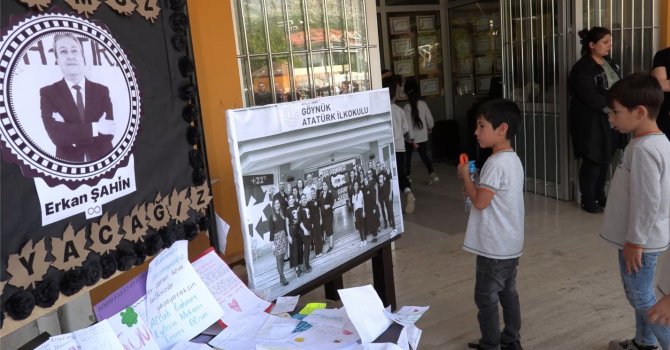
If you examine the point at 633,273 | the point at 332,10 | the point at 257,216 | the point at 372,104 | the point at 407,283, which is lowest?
the point at 407,283

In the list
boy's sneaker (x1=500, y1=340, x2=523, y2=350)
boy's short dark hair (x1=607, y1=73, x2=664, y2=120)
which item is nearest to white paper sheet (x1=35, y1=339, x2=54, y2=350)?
boy's sneaker (x1=500, y1=340, x2=523, y2=350)

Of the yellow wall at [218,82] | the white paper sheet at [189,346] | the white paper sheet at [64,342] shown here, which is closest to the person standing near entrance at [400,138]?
the yellow wall at [218,82]

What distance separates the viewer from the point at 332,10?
3.73 m

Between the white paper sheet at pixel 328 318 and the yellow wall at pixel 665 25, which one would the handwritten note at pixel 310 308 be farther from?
the yellow wall at pixel 665 25

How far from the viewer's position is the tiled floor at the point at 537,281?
2.91 metres

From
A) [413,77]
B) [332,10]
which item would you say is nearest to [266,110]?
[332,10]

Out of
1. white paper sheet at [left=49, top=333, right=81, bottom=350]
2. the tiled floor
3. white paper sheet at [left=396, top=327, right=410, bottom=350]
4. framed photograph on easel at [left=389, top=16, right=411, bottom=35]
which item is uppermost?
framed photograph on easel at [left=389, top=16, right=411, bottom=35]

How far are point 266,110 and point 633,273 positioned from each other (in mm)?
1792

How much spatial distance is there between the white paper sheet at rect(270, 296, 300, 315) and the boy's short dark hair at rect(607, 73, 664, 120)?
1.73m

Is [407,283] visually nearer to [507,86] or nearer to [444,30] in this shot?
[507,86]

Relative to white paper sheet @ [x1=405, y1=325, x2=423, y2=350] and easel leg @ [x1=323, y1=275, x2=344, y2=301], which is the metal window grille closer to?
easel leg @ [x1=323, y1=275, x2=344, y2=301]

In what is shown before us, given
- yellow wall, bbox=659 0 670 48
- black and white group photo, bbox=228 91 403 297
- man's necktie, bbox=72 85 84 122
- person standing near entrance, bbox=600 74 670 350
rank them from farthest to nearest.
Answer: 1. yellow wall, bbox=659 0 670 48
2. person standing near entrance, bbox=600 74 670 350
3. black and white group photo, bbox=228 91 403 297
4. man's necktie, bbox=72 85 84 122

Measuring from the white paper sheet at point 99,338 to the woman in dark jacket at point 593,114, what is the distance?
4575 millimetres

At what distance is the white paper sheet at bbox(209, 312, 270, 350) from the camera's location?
1487 mm
